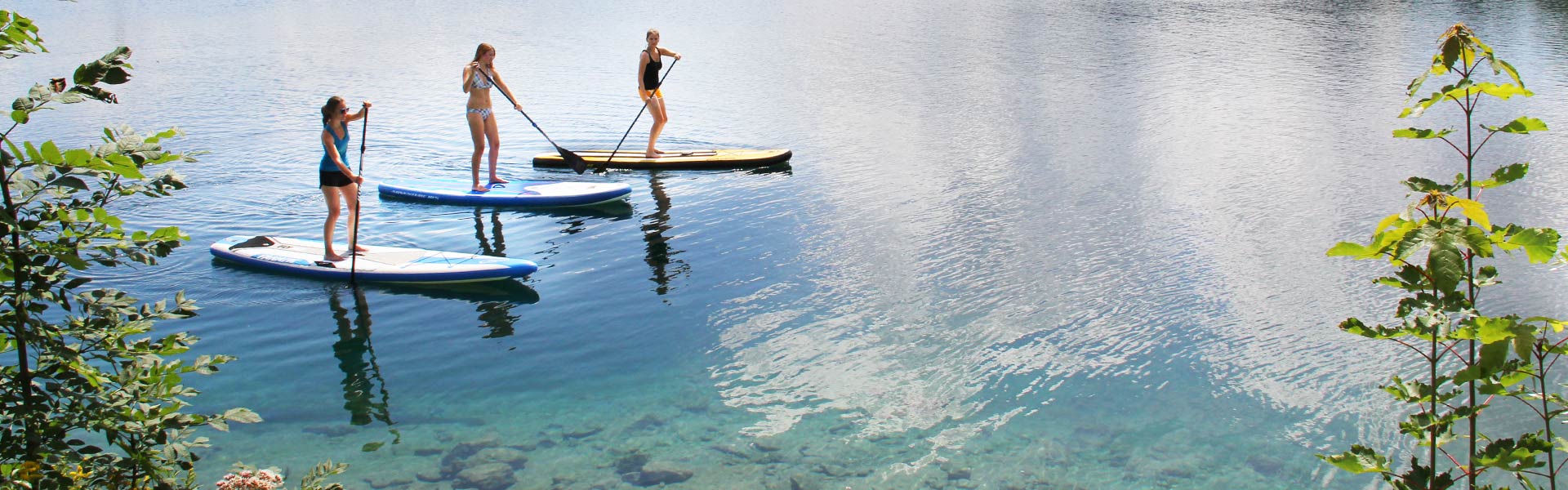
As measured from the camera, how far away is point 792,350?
9570 mm

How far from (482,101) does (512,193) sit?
1179 millimetres

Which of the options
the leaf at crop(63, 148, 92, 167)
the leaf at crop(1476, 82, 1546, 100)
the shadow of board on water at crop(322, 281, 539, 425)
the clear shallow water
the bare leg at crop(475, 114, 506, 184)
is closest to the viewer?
the leaf at crop(1476, 82, 1546, 100)

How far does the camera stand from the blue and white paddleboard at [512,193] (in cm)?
1430

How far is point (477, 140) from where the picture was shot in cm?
1430

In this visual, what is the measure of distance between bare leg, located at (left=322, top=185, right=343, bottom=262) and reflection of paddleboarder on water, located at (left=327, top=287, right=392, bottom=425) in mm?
480

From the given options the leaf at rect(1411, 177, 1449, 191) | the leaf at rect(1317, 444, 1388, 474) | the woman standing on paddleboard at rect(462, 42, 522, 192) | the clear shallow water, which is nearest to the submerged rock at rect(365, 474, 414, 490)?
the clear shallow water

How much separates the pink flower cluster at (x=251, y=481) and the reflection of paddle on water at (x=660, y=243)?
6.90 m

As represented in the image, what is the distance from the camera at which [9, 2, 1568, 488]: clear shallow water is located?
7965 millimetres

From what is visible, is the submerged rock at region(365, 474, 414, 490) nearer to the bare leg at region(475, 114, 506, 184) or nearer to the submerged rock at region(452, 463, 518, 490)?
the submerged rock at region(452, 463, 518, 490)

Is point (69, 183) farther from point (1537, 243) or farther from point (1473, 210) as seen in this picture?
point (1537, 243)

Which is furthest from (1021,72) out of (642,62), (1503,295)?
(1503,295)

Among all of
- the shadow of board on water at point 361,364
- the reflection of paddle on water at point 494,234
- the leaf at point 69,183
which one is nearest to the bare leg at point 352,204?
the shadow of board on water at point 361,364

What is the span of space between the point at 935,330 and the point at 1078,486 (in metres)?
2.81

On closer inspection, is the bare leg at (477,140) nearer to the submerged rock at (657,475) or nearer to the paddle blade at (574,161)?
the paddle blade at (574,161)
